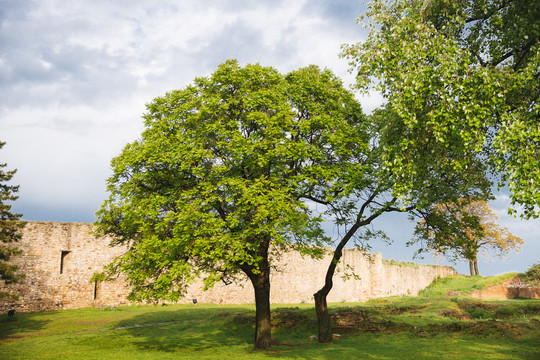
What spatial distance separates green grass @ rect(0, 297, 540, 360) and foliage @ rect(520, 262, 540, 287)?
21979mm

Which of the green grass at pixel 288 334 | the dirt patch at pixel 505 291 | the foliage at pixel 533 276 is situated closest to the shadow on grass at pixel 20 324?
the green grass at pixel 288 334

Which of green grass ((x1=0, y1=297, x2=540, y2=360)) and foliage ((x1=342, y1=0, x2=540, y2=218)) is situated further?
green grass ((x1=0, y1=297, x2=540, y2=360))

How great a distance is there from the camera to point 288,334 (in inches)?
852

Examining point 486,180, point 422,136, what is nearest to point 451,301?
point 486,180

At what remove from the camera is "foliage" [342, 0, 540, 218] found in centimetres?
1048

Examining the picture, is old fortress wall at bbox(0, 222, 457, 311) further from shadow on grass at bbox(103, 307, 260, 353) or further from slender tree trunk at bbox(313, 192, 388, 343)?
slender tree trunk at bbox(313, 192, 388, 343)

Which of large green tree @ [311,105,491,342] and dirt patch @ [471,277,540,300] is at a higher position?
large green tree @ [311,105,491,342]

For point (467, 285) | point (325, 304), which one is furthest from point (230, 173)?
point (467, 285)

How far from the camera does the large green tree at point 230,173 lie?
1549 cm

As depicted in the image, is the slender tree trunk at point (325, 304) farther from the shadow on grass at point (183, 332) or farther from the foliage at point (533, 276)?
the foliage at point (533, 276)

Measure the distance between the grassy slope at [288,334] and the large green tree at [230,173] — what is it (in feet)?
8.74

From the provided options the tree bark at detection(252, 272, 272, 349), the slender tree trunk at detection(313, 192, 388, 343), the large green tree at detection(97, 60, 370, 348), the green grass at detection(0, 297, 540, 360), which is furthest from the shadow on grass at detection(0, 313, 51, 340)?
the slender tree trunk at detection(313, 192, 388, 343)

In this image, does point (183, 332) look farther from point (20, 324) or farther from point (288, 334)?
point (20, 324)

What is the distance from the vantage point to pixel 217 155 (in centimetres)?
1777
